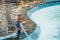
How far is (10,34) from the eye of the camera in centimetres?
303

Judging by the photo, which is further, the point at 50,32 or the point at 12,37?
the point at 50,32

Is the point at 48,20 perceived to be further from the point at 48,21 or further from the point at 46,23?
the point at 46,23

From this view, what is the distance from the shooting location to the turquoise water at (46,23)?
128 inches

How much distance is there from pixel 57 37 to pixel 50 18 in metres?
1.10

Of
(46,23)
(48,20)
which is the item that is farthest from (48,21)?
(46,23)

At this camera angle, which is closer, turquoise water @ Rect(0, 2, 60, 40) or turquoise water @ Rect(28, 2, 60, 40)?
turquoise water @ Rect(0, 2, 60, 40)

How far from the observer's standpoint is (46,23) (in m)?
3.97

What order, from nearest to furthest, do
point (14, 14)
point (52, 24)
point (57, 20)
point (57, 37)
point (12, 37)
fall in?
point (12, 37)
point (57, 37)
point (14, 14)
point (52, 24)
point (57, 20)

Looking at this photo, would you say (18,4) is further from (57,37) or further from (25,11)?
(57,37)

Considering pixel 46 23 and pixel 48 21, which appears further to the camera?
pixel 48 21

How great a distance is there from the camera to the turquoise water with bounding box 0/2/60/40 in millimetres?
3248

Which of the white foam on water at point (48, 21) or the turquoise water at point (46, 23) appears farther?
the white foam on water at point (48, 21)

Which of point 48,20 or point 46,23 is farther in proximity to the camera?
point 48,20

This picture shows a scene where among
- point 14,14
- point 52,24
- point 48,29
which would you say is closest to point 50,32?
point 48,29
